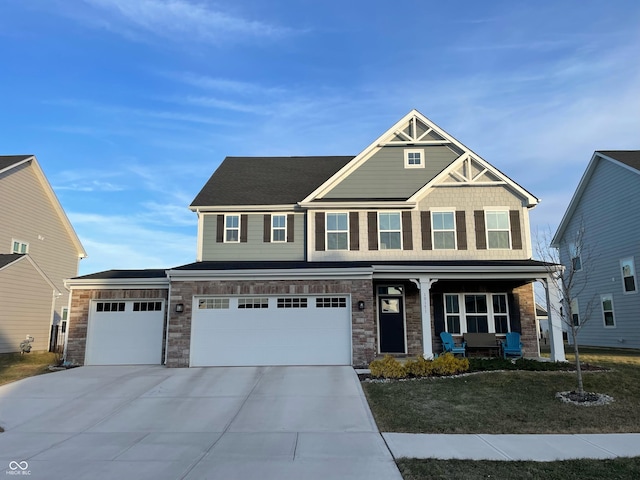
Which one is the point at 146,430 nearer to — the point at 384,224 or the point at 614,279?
the point at 384,224

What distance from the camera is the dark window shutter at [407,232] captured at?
17328mm

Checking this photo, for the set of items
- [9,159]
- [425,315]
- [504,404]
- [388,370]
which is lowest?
[504,404]

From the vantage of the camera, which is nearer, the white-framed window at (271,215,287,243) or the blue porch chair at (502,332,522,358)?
the blue porch chair at (502,332,522,358)

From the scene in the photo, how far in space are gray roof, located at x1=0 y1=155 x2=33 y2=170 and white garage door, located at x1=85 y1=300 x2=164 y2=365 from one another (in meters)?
11.2

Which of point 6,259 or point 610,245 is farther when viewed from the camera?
point 610,245

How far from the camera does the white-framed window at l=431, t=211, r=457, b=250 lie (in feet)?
56.8

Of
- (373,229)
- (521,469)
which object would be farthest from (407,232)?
(521,469)

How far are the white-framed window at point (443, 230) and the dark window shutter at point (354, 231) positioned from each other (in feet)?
9.21

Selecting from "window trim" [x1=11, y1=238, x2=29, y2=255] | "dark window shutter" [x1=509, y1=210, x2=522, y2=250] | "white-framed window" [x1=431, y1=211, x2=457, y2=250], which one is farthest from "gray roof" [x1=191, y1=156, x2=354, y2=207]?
"window trim" [x1=11, y1=238, x2=29, y2=255]

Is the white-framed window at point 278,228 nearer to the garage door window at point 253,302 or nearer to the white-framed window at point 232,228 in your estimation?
the white-framed window at point 232,228

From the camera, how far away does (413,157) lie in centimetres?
1839

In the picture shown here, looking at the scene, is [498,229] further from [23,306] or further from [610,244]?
[23,306]

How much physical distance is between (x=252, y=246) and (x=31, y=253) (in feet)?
44.3

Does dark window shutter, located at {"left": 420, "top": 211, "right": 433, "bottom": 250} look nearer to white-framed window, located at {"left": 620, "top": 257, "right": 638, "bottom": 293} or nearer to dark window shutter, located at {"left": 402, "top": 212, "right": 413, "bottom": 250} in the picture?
dark window shutter, located at {"left": 402, "top": 212, "right": 413, "bottom": 250}
